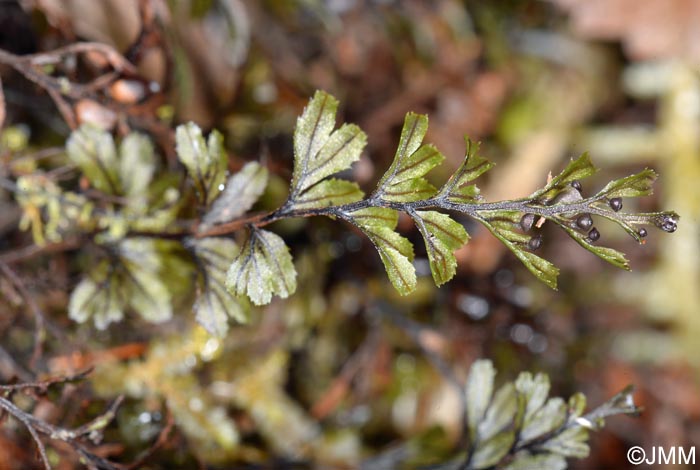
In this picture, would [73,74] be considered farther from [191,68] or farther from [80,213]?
[191,68]

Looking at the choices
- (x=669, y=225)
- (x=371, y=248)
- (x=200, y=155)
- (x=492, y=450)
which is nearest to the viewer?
(x=669, y=225)

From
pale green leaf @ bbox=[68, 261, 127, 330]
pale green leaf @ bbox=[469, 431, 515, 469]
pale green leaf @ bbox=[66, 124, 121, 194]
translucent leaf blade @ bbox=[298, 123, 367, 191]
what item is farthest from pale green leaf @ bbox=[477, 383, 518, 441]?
pale green leaf @ bbox=[66, 124, 121, 194]

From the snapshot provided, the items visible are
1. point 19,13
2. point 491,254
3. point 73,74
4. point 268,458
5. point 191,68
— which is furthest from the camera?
point 491,254

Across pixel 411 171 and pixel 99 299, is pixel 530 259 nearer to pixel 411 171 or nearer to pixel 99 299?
pixel 411 171

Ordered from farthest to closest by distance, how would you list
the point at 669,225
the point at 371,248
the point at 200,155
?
1. the point at 371,248
2. the point at 200,155
3. the point at 669,225

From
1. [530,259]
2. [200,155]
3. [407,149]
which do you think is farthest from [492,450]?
[200,155]

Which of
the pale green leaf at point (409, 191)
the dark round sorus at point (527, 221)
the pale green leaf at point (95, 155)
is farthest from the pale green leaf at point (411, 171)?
the pale green leaf at point (95, 155)

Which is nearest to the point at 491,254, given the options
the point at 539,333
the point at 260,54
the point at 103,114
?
the point at 539,333
